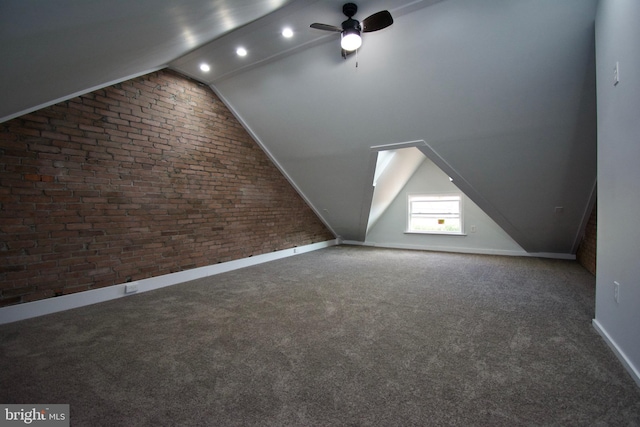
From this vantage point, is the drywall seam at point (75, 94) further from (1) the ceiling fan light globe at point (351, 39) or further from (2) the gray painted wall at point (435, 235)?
(2) the gray painted wall at point (435, 235)

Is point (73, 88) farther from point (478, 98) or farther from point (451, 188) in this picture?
point (451, 188)

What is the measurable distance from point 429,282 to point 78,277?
13.8ft

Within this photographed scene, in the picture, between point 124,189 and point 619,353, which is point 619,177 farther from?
point 124,189

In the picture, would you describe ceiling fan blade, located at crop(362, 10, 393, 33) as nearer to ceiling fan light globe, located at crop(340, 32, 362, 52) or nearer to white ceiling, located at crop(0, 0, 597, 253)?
ceiling fan light globe, located at crop(340, 32, 362, 52)

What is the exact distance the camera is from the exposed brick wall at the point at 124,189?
2.71 meters

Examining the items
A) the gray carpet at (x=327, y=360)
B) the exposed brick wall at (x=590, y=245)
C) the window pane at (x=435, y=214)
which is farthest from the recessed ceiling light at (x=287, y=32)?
the window pane at (x=435, y=214)

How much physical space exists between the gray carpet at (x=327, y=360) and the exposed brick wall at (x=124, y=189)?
57 cm

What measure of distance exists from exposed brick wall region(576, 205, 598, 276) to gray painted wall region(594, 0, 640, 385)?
2350mm

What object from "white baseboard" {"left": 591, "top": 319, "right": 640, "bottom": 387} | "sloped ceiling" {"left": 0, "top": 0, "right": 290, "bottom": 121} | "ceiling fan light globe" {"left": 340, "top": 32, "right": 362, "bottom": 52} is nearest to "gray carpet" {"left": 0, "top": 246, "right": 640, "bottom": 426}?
"white baseboard" {"left": 591, "top": 319, "right": 640, "bottom": 387}

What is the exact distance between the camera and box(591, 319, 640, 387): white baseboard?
1607mm

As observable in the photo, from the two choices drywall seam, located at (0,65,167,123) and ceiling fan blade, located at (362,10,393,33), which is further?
drywall seam, located at (0,65,167,123)

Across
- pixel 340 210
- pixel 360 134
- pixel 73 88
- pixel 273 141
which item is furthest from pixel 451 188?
pixel 73 88

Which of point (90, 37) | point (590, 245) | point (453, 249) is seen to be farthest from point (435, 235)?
point (90, 37)

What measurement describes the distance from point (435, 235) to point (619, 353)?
15.9ft
